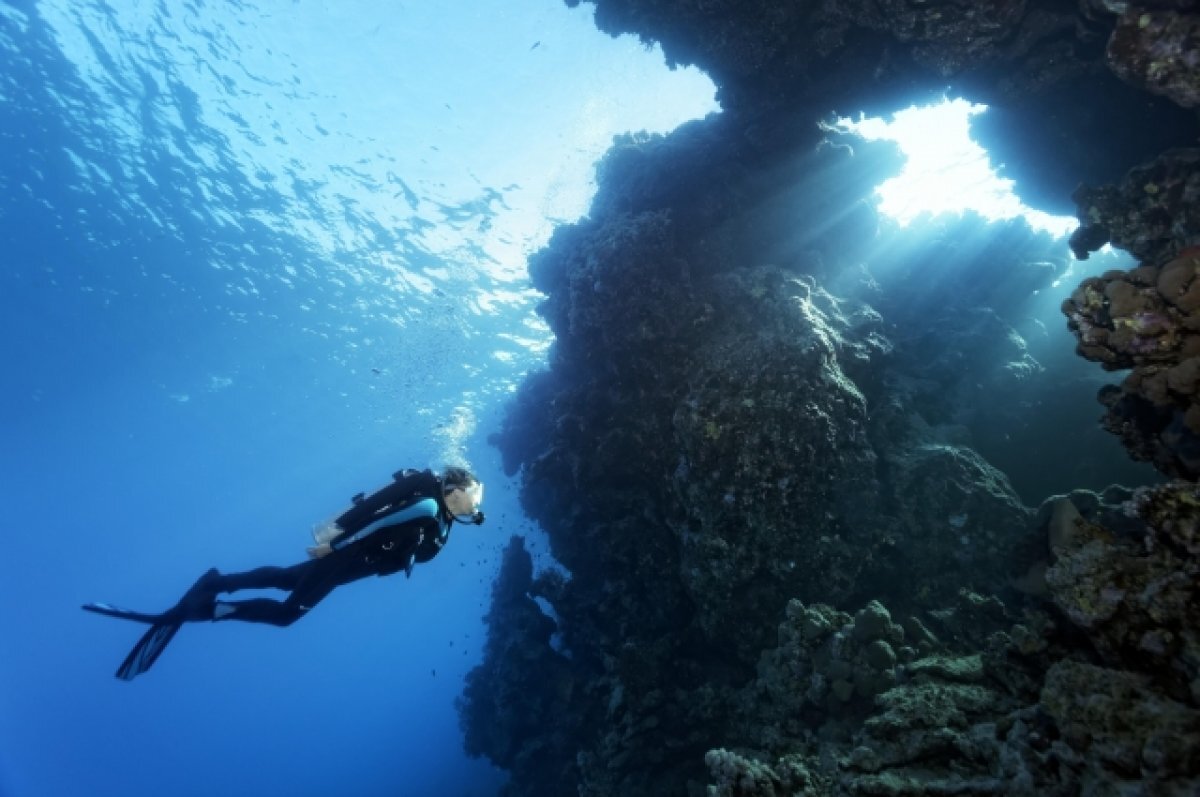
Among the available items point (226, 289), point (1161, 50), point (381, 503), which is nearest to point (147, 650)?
point (381, 503)

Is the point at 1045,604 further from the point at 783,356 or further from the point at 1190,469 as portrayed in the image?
the point at 783,356

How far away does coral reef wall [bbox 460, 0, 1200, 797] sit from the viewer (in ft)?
14.7

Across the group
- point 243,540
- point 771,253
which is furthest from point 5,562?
point 771,253

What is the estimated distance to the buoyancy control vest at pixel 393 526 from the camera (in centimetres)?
685

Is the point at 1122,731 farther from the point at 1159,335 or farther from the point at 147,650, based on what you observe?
the point at 147,650

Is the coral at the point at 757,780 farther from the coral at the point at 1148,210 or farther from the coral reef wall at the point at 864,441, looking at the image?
the coral at the point at 1148,210

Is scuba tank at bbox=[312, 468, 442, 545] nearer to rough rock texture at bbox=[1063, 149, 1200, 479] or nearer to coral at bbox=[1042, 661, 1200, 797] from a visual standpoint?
coral at bbox=[1042, 661, 1200, 797]

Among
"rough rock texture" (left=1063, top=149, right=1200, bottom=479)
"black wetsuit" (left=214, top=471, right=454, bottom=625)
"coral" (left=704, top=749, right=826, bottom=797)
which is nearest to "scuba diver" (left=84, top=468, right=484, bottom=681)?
"black wetsuit" (left=214, top=471, right=454, bottom=625)

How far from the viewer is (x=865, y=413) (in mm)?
9508

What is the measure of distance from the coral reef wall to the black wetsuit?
427 centimetres

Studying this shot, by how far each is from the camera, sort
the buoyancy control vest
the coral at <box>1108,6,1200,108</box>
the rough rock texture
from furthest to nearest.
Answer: the buoyancy control vest → the coral at <box>1108,6,1200,108</box> → the rough rock texture

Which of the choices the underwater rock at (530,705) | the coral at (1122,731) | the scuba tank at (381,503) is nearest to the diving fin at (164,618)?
the scuba tank at (381,503)

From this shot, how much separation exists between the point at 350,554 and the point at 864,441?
27.9ft

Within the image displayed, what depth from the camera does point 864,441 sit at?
30.7 ft
